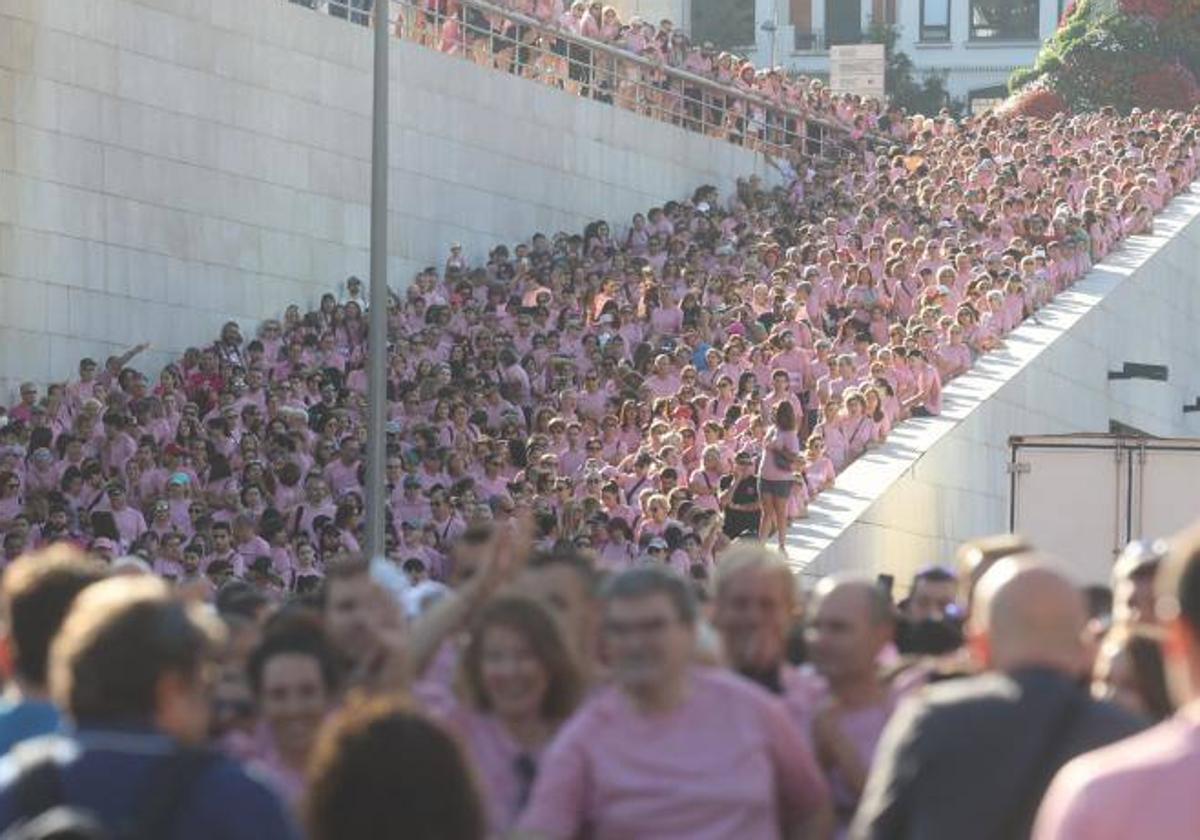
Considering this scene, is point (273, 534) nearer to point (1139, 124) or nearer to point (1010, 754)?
point (1010, 754)

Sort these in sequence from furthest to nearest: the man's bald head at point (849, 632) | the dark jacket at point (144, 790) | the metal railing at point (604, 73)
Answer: the metal railing at point (604, 73) < the man's bald head at point (849, 632) < the dark jacket at point (144, 790)

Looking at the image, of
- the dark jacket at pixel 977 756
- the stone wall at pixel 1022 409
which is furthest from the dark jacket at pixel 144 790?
the stone wall at pixel 1022 409

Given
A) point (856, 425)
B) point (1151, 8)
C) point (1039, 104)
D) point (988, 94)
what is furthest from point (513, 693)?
point (988, 94)

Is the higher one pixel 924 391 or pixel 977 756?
pixel 924 391

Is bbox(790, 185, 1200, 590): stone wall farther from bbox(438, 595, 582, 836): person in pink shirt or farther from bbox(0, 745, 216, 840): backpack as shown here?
bbox(0, 745, 216, 840): backpack

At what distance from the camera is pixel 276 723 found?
8.02m

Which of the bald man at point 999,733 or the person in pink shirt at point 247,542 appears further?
the person in pink shirt at point 247,542

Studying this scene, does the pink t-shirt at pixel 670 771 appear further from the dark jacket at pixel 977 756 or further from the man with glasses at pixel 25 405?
the man with glasses at pixel 25 405

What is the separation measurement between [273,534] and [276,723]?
15.3 meters

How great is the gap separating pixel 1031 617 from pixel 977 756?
0.28 metres

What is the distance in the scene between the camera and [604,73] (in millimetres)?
43594

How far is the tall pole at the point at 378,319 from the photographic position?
68.8ft

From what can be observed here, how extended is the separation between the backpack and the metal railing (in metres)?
30.4

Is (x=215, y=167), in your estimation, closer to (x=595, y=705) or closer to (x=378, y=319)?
(x=378, y=319)
